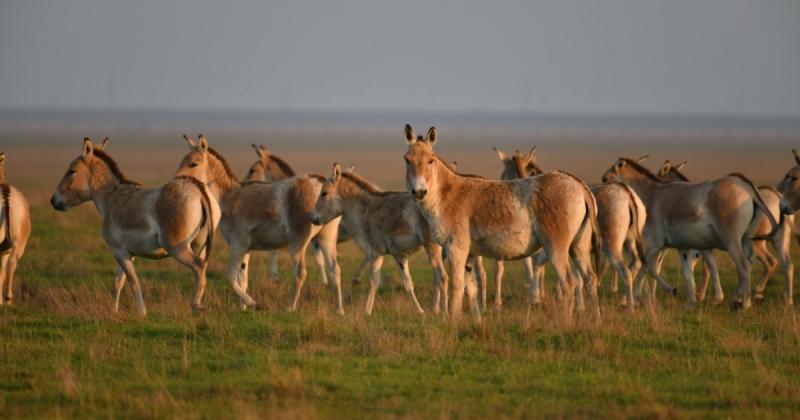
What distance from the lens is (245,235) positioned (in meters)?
16.5

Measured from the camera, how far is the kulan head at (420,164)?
13367 millimetres

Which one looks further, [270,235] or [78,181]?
[270,235]

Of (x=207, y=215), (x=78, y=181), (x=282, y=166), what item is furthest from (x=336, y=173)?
(x=282, y=166)

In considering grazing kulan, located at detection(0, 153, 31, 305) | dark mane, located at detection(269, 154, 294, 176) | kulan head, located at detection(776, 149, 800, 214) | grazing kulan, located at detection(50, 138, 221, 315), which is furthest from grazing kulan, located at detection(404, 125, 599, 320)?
dark mane, located at detection(269, 154, 294, 176)

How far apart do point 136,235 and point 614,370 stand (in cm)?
696

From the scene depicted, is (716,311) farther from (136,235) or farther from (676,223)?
(136,235)

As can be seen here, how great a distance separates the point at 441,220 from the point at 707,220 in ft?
15.5

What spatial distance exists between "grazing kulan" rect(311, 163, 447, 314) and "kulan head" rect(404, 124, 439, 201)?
1268 mm

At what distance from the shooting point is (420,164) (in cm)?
1352

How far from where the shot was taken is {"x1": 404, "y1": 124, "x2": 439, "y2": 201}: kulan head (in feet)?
43.9

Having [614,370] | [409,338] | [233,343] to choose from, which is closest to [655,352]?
[614,370]

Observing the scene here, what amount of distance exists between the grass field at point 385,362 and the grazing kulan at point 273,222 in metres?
0.67

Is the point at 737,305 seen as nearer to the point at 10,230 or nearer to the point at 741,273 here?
the point at 741,273

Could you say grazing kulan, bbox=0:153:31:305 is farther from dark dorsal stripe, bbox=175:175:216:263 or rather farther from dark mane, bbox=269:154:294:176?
dark mane, bbox=269:154:294:176
